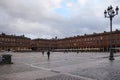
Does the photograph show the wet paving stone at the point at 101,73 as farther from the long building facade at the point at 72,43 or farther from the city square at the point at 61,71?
the long building facade at the point at 72,43

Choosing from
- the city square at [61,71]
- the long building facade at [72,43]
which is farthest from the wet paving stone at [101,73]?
the long building facade at [72,43]

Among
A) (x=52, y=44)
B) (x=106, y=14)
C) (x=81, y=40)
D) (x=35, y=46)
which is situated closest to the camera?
(x=106, y=14)

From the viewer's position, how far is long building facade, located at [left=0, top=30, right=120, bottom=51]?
105787mm

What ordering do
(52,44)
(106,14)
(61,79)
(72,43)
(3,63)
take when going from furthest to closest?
(52,44) → (72,43) → (106,14) → (3,63) → (61,79)

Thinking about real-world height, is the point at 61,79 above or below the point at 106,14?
below

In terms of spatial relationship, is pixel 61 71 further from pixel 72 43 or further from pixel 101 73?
pixel 72 43

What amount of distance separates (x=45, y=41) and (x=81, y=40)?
42450mm

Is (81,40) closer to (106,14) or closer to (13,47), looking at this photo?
(13,47)

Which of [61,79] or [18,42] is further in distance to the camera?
[18,42]

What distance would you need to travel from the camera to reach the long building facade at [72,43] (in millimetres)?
105787

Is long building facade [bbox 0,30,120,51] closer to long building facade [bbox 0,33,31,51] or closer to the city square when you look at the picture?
long building facade [bbox 0,33,31,51]

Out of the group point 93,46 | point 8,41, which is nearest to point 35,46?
point 8,41

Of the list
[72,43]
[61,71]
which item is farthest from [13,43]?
[61,71]

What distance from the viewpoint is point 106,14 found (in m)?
23.9
